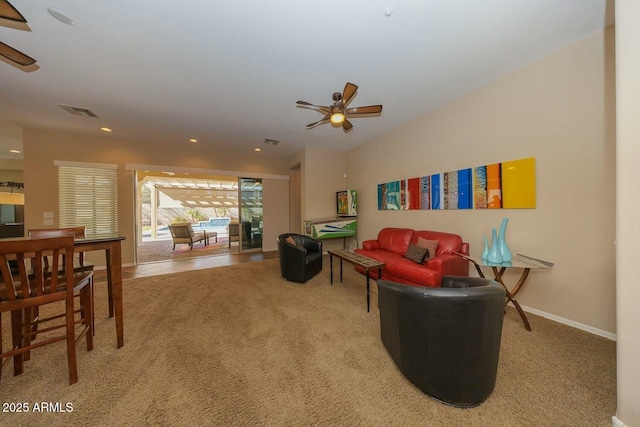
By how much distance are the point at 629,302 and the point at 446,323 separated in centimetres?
92

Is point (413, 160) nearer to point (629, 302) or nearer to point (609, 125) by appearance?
point (609, 125)

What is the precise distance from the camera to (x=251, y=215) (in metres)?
6.65

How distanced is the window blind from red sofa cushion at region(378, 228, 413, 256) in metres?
6.05

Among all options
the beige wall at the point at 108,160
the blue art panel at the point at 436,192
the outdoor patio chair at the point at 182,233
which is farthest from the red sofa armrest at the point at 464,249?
the outdoor patio chair at the point at 182,233

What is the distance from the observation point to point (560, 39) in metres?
2.16

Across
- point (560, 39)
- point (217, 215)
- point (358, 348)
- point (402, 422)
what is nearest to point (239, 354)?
point (358, 348)

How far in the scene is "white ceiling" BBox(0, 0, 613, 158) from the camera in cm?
181

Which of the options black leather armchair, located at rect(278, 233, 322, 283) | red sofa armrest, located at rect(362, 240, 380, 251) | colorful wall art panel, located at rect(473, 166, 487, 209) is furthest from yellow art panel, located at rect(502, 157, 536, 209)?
black leather armchair, located at rect(278, 233, 322, 283)

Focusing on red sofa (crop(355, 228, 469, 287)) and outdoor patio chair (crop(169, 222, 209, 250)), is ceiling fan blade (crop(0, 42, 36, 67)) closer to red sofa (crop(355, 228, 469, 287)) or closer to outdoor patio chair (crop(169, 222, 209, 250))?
red sofa (crop(355, 228, 469, 287))

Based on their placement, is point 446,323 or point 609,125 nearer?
point 446,323

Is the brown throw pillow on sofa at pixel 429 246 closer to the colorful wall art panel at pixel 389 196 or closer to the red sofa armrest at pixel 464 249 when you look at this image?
the red sofa armrest at pixel 464 249

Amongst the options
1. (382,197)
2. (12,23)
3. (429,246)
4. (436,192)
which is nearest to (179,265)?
(12,23)

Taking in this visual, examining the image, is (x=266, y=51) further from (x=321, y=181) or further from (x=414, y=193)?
(x=321, y=181)

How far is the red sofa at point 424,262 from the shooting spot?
2725mm
